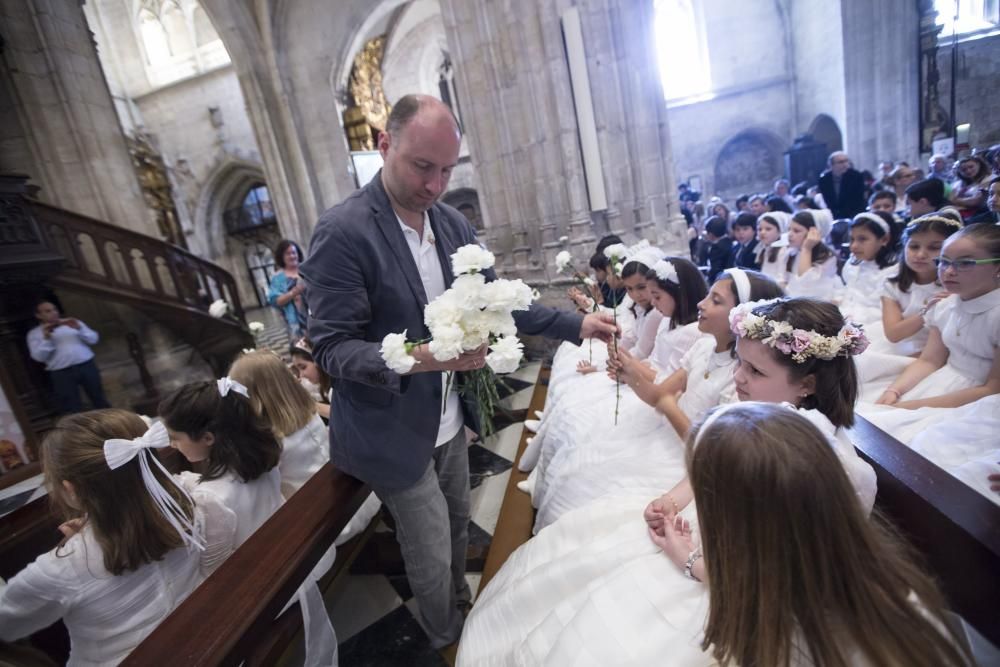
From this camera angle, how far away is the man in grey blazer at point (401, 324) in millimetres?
1377

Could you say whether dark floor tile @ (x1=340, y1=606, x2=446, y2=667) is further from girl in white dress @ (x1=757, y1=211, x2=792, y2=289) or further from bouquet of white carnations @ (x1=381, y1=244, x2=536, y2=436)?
girl in white dress @ (x1=757, y1=211, x2=792, y2=289)

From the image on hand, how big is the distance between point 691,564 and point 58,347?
6.16m

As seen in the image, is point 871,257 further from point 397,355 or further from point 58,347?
point 58,347

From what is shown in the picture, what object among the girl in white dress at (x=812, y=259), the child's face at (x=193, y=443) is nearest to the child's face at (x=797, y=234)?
the girl in white dress at (x=812, y=259)

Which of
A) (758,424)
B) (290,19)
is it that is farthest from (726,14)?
(758,424)

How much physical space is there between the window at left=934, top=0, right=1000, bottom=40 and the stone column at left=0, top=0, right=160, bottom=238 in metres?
8.04

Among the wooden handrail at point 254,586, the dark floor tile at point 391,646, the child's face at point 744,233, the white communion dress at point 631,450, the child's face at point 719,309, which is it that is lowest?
the dark floor tile at point 391,646

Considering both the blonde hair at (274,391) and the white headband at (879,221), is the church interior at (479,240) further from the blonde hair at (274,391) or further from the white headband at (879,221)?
the blonde hair at (274,391)

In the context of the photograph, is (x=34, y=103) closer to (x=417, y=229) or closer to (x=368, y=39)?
(x=368, y=39)

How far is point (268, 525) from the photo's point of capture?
1526 millimetres

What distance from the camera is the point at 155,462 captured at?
4.73 feet

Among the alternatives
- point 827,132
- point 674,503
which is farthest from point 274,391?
point 827,132

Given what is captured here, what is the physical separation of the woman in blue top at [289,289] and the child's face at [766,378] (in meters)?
4.31

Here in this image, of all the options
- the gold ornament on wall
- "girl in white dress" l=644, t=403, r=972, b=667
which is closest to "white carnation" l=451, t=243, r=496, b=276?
"girl in white dress" l=644, t=403, r=972, b=667
